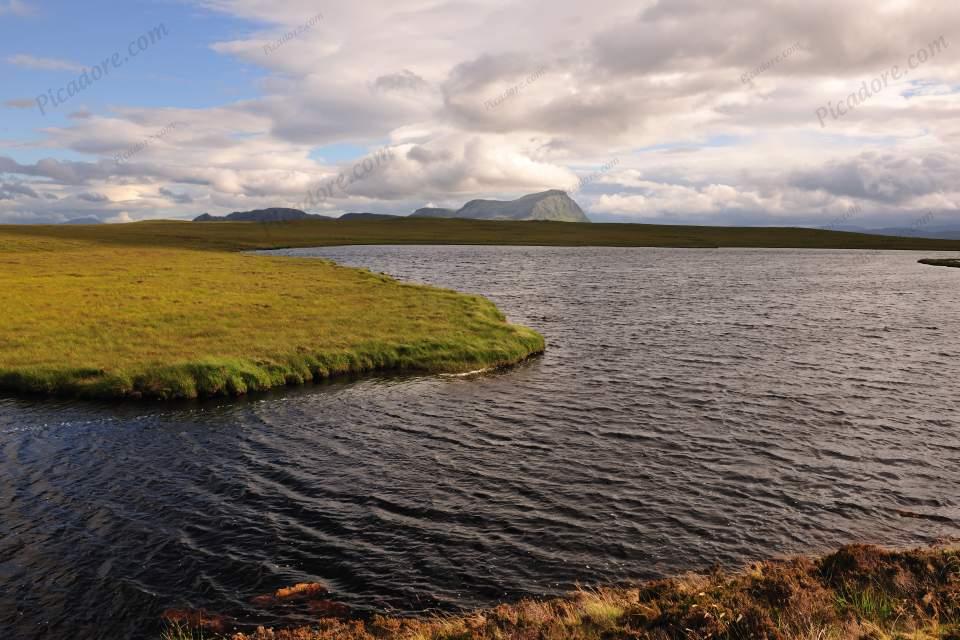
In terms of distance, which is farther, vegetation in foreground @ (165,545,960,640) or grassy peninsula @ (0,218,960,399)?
grassy peninsula @ (0,218,960,399)

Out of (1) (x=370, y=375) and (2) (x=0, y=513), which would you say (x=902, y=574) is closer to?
(2) (x=0, y=513)

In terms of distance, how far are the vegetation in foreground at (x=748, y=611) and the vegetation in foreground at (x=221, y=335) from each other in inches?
933

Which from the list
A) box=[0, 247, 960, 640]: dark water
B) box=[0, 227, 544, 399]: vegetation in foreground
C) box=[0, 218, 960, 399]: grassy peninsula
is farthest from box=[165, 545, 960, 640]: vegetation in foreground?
box=[0, 227, 544, 399]: vegetation in foreground

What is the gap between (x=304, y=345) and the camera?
40.8 meters

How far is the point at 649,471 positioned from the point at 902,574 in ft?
31.8

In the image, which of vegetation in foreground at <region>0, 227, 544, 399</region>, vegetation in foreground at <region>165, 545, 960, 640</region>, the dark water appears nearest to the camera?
vegetation in foreground at <region>165, 545, 960, 640</region>

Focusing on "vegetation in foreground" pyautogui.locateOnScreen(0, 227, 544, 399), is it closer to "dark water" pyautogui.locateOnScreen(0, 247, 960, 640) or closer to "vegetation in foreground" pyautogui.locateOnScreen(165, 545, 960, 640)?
"dark water" pyautogui.locateOnScreen(0, 247, 960, 640)

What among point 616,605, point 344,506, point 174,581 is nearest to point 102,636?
point 174,581

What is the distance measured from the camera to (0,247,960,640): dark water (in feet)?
54.3

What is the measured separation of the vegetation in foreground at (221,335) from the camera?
33.9 m

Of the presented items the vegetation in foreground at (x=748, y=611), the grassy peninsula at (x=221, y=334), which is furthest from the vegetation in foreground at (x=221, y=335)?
the vegetation in foreground at (x=748, y=611)

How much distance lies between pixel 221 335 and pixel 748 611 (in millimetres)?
38910

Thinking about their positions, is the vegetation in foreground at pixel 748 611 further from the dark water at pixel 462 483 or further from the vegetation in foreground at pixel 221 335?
the vegetation in foreground at pixel 221 335

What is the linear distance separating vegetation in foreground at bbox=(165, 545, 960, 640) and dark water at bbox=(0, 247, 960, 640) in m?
1.49
